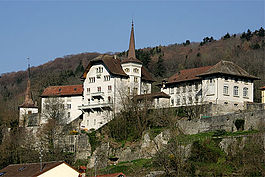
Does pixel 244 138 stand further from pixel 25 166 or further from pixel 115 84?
pixel 115 84

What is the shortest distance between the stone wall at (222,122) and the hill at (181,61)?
22.5m

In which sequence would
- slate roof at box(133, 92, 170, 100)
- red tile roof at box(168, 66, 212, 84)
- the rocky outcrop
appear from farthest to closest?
red tile roof at box(168, 66, 212, 84)
slate roof at box(133, 92, 170, 100)
the rocky outcrop

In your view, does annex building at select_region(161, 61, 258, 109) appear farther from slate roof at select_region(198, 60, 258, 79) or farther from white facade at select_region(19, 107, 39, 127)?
white facade at select_region(19, 107, 39, 127)

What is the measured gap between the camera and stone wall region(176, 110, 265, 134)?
6366 centimetres

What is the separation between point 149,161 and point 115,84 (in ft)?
67.5

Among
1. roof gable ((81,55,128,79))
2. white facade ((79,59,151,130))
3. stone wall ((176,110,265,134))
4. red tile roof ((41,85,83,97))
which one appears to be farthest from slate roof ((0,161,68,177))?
red tile roof ((41,85,83,97))

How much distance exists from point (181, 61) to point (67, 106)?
73495 mm

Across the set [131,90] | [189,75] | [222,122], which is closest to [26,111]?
[131,90]

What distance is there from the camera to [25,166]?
6284cm

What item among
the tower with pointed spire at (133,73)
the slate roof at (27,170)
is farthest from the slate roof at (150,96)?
the slate roof at (27,170)

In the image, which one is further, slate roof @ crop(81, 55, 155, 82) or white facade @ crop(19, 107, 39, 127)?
white facade @ crop(19, 107, 39, 127)

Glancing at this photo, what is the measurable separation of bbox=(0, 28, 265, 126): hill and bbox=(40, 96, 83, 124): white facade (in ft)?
24.1

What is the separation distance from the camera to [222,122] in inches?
2645

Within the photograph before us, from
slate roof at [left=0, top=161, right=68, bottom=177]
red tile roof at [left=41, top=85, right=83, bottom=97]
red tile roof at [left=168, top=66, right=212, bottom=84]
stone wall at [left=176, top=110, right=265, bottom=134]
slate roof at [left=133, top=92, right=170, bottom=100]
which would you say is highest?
red tile roof at [left=168, top=66, right=212, bottom=84]
